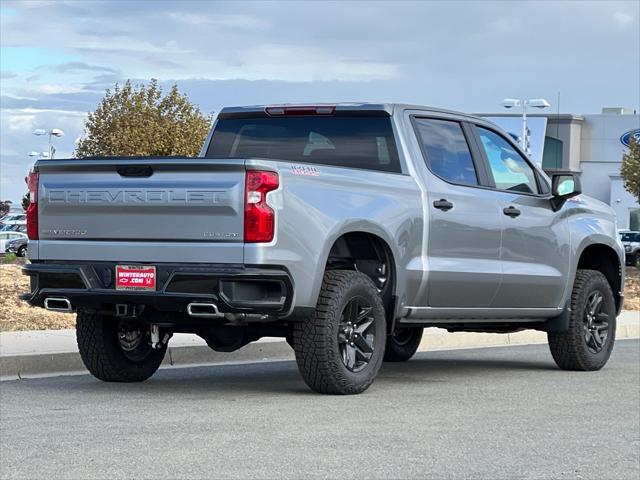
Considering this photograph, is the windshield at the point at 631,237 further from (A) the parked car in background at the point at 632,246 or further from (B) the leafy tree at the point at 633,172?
(B) the leafy tree at the point at 633,172

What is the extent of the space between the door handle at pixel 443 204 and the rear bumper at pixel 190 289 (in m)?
1.83

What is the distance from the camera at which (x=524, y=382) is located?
1122 cm

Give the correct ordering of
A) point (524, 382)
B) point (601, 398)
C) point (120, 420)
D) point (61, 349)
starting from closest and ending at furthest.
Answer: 1. point (120, 420)
2. point (601, 398)
3. point (524, 382)
4. point (61, 349)

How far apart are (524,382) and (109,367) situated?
3.36 metres

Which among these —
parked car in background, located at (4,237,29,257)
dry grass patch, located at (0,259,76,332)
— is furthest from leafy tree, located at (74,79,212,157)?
dry grass patch, located at (0,259,76,332)

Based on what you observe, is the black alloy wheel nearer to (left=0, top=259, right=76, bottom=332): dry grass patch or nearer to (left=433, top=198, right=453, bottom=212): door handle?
(left=433, top=198, right=453, bottom=212): door handle

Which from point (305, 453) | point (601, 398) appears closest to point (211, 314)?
point (305, 453)

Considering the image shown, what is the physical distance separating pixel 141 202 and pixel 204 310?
87 cm

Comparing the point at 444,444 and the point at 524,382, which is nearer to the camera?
the point at 444,444

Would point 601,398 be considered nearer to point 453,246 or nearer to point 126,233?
point 453,246

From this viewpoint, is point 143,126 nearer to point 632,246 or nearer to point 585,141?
point 632,246

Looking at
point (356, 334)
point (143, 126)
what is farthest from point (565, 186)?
point (143, 126)

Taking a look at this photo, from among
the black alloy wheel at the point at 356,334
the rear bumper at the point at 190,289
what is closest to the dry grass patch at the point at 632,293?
the black alloy wheel at the point at 356,334

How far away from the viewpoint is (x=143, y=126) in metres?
45.4
